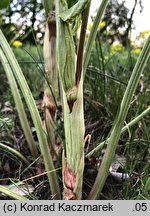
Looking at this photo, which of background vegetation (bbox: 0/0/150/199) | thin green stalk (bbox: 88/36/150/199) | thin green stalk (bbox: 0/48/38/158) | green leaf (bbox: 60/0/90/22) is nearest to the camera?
green leaf (bbox: 60/0/90/22)

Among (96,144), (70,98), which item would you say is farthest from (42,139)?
(96,144)

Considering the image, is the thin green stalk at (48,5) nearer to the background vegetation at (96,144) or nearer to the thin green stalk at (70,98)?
the background vegetation at (96,144)

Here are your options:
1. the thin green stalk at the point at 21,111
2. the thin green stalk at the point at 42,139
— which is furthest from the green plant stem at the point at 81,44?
the thin green stalk at the point at 21,111

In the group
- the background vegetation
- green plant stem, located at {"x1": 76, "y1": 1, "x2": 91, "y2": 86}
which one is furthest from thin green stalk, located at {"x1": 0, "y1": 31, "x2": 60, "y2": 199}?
green plant stem, located at {"x1": 76, "y1": 1, "x2": 91, "y2": 86}

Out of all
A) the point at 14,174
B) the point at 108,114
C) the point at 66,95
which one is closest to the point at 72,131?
the point at 66,95

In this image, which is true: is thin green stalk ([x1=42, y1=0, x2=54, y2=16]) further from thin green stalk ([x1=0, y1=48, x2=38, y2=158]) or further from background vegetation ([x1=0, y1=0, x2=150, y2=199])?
thin green stalk ([x1=0, y1=48, x2=38, y2=158])

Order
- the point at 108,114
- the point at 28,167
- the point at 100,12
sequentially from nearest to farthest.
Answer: the point at 100,12, the point at 28,167, the point at 108,114

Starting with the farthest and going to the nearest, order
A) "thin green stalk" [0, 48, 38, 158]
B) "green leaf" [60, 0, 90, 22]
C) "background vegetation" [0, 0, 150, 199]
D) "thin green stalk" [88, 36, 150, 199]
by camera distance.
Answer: "thin green stalk" [0, 48, 38, 158]
"background vegetation" [0, 0, 150, 199]
"thin green stalk" [88, 36, 150, 199]
"green leaf" [60, 0, 90, 22]

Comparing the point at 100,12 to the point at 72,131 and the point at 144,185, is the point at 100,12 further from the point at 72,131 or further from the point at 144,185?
the point at 144,185
